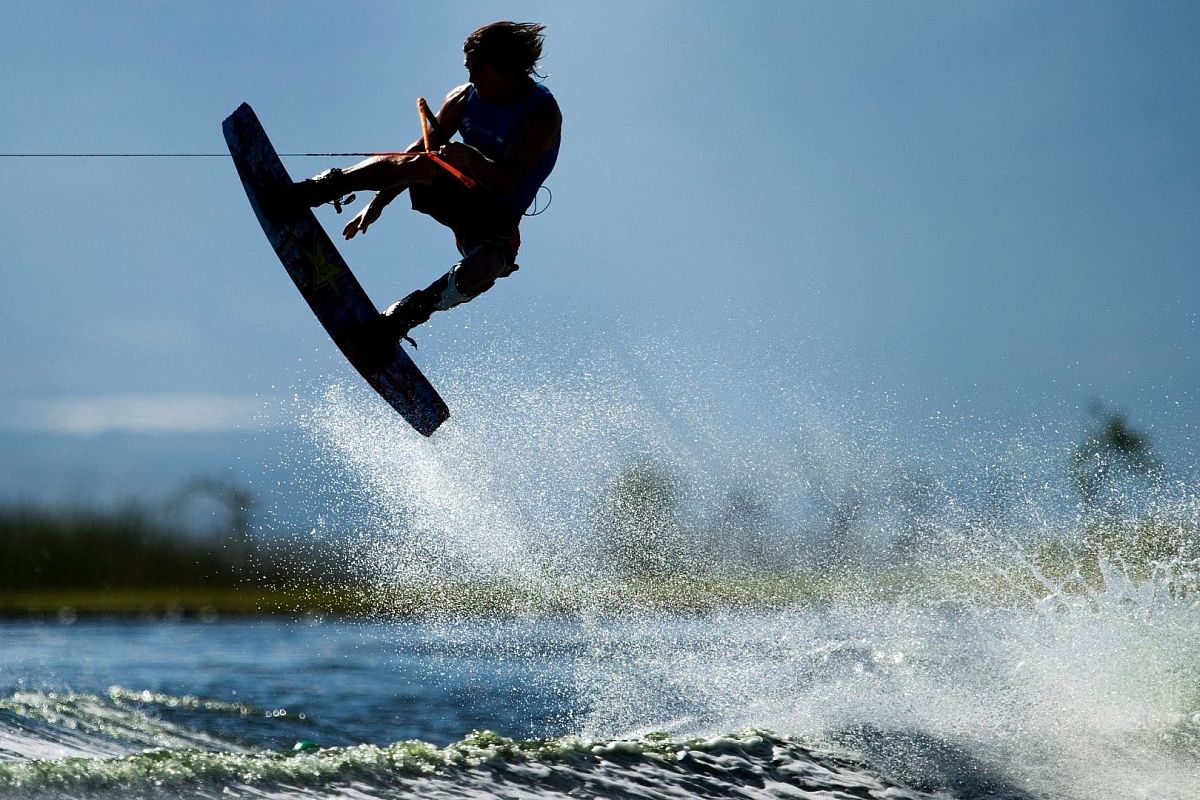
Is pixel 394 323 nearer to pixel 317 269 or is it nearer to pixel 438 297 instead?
pixel 438 297

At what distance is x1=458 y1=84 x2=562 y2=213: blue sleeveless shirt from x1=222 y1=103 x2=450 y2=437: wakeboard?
4.17ft

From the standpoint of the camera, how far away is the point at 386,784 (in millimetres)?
5070

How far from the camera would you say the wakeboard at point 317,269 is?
307 inches

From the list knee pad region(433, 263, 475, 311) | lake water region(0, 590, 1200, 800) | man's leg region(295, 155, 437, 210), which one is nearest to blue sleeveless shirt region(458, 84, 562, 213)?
man's leg region(295, 155, 437, 210)

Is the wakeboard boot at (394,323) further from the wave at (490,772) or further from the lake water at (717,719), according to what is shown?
the wave at (490,772)

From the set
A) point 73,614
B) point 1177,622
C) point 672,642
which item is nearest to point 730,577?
point 672,642

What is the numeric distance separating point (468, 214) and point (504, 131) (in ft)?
2.16

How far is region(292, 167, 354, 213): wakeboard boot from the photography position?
7.77 m

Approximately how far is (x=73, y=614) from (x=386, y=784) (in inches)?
884

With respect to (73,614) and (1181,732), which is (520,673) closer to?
(1181,732)

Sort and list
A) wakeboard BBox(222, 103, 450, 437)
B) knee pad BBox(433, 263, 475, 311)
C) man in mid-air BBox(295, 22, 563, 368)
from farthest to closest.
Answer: knee pad BBox(433, 263, 475, 311) → wakeboard BBox(222, 103, 450, 437) → man in mid-air BBox(295, 22, 563, 368)

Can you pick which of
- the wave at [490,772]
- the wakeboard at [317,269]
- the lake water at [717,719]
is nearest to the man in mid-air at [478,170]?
the wakeboard at [317,269]

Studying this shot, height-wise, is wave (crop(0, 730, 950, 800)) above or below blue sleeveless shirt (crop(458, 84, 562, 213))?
below

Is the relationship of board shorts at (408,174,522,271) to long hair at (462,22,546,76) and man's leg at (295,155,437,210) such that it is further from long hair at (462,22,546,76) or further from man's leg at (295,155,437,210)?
long hair at (462,22,546,76)
